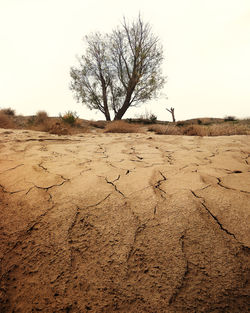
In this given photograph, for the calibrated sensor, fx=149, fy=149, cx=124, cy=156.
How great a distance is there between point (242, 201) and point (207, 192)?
0.19 metres

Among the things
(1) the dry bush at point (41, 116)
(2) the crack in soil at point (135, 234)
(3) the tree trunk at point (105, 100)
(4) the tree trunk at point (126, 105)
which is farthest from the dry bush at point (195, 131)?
(3) the tree trunk at point (105, 100)

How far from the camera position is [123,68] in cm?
915

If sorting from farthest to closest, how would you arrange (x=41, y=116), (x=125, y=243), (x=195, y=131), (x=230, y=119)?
1. (x=230, y=119)
2. (x=41, y=116)
3. (x=195, y=131)
4. (x=125, y=243)

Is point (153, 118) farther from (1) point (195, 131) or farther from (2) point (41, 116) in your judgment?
(2) point (41, 116)

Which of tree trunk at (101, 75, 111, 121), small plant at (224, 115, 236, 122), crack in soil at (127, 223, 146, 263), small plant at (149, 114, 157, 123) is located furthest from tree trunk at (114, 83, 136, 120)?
crack in soil at (127, 223, 146, 263)

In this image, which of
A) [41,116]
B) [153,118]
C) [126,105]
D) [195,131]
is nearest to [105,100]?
[126,105]

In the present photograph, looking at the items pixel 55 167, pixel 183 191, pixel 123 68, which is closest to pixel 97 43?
pixel 123 68

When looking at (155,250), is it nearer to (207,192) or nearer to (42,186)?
(207,192)

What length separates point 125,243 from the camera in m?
0.68

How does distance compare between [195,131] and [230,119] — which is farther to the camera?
[230,119]

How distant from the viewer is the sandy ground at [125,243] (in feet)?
1.66

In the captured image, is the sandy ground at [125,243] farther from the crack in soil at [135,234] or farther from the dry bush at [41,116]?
the dry bush at [41,116]

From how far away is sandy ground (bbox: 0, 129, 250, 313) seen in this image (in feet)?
1.66

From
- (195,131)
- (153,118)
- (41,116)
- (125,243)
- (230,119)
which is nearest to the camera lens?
(125,243)
